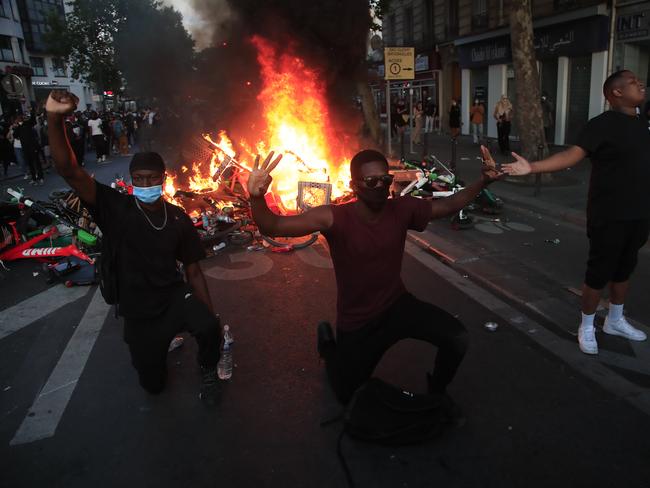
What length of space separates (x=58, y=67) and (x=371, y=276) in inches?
2287

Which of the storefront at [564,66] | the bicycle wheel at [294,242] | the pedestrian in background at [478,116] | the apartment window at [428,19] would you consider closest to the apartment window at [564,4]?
the storefront at [564,66]

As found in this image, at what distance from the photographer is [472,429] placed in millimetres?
3172

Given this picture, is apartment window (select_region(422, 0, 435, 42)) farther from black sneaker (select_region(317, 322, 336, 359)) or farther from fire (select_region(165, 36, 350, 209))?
black sneaker (select_region(317, 322, 336, 359))

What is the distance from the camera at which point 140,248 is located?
3.43 metres

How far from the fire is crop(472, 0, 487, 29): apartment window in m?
12.9

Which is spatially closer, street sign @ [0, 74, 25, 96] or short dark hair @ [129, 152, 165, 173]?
short dark hair @ [129, 152, 165, 173]

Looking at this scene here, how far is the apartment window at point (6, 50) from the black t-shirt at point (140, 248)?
43310mm

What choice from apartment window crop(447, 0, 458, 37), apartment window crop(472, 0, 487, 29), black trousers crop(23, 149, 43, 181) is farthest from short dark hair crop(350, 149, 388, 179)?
apartment window crop(447, 0, 458, 37)

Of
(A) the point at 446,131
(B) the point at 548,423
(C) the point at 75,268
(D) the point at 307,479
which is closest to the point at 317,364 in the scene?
(D) the point at 307,479

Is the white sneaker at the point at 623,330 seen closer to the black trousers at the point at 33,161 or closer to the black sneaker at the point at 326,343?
the black sneaker at the point at 326,343

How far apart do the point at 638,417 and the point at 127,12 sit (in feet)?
67.3

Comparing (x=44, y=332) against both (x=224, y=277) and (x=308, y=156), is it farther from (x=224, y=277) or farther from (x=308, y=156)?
(x=308, y=156)

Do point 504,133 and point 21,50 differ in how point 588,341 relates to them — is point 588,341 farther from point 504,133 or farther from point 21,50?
point 21,50

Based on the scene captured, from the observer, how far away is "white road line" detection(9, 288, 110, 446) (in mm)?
3363
